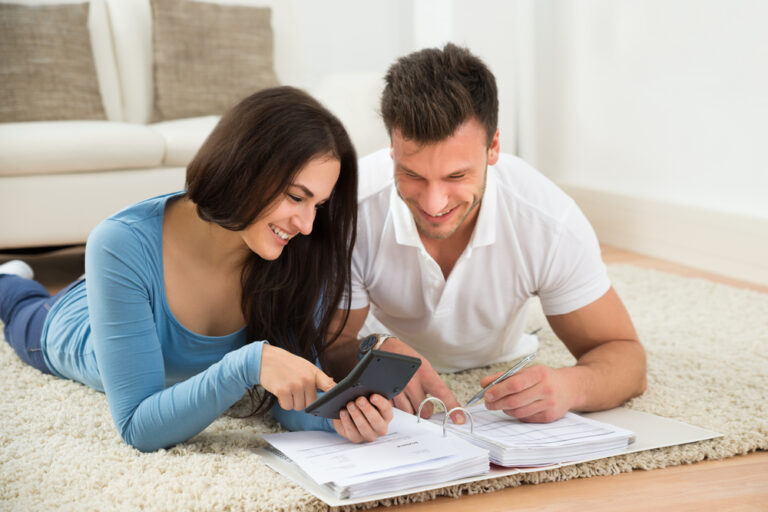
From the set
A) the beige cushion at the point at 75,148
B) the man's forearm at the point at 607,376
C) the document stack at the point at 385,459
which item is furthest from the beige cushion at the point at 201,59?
the document stack at the point at 385,459

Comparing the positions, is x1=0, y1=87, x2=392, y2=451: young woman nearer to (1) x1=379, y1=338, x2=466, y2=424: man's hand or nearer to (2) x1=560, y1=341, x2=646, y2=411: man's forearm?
(1) x1=379, y1=338, x2=466, y2=424: man's hand

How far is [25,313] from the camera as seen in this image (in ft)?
6.72

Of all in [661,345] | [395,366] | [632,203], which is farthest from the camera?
[632,203]

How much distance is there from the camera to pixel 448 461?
4.12ft

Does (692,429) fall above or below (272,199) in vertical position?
below

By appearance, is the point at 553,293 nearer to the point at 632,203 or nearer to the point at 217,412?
→ the point at 217,412

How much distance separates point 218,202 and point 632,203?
103 inches

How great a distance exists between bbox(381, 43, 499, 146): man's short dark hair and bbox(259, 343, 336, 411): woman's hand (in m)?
0.47

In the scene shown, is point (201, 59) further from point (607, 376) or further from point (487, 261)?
point (607, 376)

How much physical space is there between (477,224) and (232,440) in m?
0.62

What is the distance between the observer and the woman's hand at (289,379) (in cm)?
129

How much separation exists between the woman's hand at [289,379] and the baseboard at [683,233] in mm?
2146

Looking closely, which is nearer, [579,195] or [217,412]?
[217,412]

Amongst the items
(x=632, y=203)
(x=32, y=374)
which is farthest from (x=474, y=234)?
(x=632, y=203)
